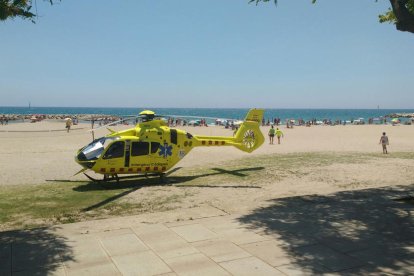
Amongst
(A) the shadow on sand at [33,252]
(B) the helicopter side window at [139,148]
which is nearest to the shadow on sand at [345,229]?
(A) the shadow on sand at [33,252]

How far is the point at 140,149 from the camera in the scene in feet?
50.4

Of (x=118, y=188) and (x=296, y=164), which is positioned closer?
(x=118, y=188)

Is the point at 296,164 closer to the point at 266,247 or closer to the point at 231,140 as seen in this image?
the point at 231,140

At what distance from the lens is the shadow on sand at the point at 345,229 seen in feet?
22.8

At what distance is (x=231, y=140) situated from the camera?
18.6 m

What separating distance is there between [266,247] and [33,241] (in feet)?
17.1

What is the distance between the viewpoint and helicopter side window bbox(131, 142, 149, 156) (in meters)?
15.2

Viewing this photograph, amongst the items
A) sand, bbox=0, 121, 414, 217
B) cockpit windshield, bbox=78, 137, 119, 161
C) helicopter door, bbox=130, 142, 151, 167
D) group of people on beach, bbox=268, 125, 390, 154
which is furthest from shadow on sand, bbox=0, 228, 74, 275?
group of people on beach, bbox=268, 125, 390, 154

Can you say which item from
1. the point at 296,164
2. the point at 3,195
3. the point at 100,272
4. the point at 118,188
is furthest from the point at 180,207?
the point at 296,164

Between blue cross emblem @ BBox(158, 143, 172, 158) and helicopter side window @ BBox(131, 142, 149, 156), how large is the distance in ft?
2.20

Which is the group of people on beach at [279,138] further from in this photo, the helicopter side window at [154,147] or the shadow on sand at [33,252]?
the shadow on sand at [33,252]

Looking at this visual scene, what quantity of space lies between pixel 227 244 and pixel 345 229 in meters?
3.05

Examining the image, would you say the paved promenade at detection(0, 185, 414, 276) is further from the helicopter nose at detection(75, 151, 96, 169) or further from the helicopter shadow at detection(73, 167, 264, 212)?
the helicopter nose at detection(75, 151, 96, 169)

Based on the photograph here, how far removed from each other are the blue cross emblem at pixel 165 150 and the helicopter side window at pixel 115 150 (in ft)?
5.69
